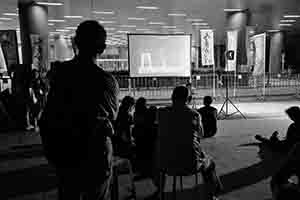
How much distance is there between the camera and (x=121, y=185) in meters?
3.27

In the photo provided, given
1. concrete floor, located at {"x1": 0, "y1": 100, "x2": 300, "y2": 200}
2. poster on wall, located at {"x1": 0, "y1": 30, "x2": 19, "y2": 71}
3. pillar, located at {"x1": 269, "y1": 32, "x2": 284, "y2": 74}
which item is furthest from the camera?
pillar, located at {"x1": 269, "y1": 32, "x2": 284, "y2": 74}

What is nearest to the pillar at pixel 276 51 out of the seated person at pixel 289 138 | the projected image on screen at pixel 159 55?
the projected image on screen at pixel 159 55

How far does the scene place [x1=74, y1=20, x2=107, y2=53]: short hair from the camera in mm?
1289

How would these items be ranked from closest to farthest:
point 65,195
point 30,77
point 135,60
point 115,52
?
point 65,195 → point 30,77 → point 135,60 → point 115,52

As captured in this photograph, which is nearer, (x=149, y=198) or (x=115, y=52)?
(x=149, y=198)

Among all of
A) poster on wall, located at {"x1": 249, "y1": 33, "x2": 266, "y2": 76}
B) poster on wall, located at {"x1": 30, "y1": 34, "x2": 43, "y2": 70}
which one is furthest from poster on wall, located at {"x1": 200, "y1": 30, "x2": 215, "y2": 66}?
poster on wall, located at {"x1": 30, "y1": 34, "x2": 43, "y2": 70}

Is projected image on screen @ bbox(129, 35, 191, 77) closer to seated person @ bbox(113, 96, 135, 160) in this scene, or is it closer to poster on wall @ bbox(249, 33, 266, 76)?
poster on wall @ bbox(249, 33, 266, 76)

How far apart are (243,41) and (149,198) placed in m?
10.8

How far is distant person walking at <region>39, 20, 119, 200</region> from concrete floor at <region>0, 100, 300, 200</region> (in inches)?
63.9

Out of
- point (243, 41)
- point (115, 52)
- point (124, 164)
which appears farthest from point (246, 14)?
point (115, 52)

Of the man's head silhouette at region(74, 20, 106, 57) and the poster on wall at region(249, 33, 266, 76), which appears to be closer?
the man's head silhouette at region(74, 20, 106, 57)

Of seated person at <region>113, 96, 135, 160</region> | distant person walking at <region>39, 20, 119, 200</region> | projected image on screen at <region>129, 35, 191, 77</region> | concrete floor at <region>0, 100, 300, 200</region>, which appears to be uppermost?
projected image on screen at <region>129, 35, 191, 77</region>

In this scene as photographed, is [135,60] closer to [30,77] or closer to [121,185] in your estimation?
[30,77]

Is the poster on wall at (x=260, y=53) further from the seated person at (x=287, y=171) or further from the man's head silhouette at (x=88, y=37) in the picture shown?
the man's head silhouette at (x=88, y=37)
